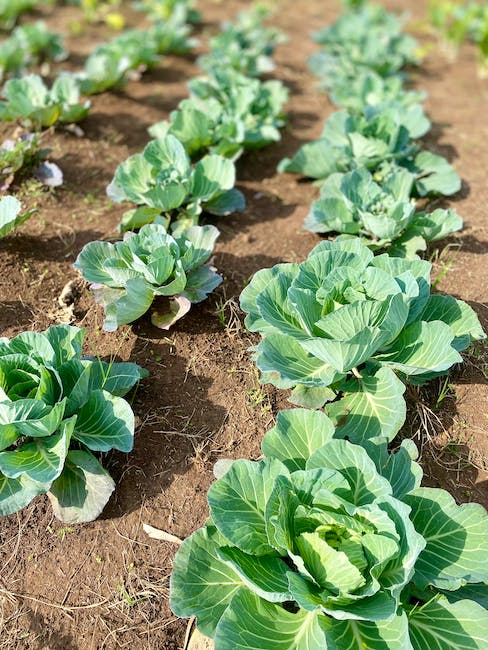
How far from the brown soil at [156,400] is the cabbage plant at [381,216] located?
225 mm

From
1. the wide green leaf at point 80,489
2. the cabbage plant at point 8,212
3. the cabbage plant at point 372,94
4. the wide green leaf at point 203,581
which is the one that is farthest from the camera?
the cabbage plant at point 372,94

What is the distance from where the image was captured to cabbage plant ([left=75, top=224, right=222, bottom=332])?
3254 millimetres

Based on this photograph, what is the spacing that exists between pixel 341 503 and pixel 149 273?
1.60 meters

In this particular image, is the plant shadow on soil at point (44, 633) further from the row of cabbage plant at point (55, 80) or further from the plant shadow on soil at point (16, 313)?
the row of cabbage plant at point (55, 80)

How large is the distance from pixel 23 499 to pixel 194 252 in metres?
1.67

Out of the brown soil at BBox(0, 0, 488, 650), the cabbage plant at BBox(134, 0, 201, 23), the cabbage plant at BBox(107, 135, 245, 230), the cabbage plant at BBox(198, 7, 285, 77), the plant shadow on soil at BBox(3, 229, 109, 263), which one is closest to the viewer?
the brown soil at BBox(0, 0, 488, 650)

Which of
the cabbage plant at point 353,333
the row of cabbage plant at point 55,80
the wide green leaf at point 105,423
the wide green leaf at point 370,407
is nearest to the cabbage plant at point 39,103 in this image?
the row of cabbage plant at point 55,80

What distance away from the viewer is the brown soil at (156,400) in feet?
8.32

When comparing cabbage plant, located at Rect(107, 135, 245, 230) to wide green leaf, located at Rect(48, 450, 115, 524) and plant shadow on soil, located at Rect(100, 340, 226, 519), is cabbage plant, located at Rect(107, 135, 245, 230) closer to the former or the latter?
plant shadow on soil, located at Rect(100, 340, 226, 519)

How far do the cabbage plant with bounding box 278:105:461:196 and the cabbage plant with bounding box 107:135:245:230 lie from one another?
0.80m

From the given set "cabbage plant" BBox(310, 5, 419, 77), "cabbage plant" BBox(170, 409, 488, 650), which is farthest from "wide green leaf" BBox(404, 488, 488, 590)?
"cabbage plant" BBox(310, 5, 419, 77)

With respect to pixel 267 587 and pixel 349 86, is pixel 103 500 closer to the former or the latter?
pixel 267 587

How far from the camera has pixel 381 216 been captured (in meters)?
3.81

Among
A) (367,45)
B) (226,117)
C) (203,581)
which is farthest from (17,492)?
(367,45)
